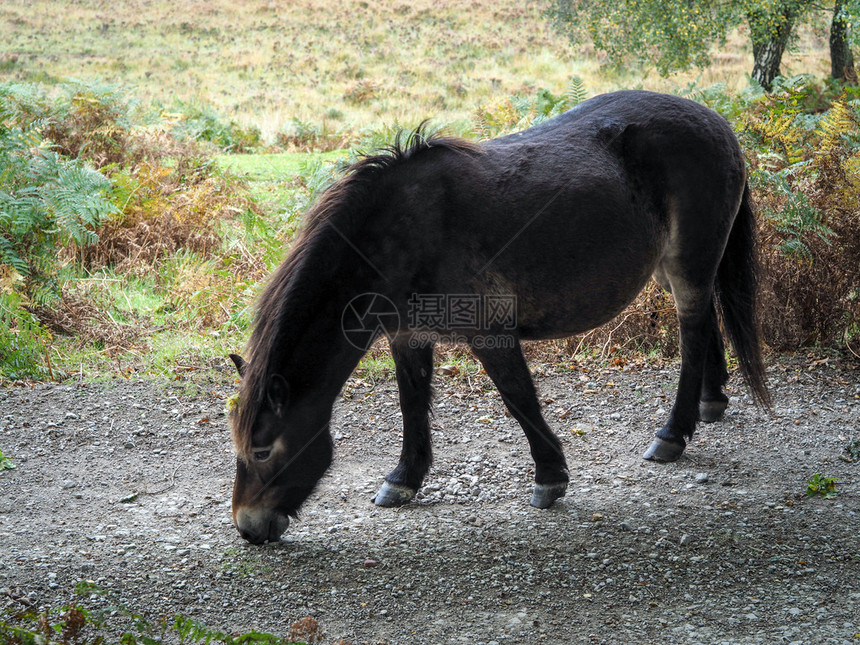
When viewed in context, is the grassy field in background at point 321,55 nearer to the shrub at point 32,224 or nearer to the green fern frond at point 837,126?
the shrub at point 32,224

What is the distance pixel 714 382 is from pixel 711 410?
0.65ft

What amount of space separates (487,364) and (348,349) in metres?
0.77

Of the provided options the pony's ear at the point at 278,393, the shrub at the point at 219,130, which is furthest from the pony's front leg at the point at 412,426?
the shrub at the point at 219,130

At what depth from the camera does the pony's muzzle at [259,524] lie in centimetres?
320

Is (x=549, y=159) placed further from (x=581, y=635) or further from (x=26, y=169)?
(x=26, y=169)

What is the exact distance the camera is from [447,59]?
81.8ft

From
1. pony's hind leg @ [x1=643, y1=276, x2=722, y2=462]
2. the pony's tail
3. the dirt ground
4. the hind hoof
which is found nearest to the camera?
the dirt ground

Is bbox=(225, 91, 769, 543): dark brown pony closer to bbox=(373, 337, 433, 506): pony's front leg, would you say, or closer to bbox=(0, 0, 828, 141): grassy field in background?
bbox=(373, 337, 433, 506): pony's front leg

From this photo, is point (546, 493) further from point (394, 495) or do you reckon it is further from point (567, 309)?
point (567, 309)

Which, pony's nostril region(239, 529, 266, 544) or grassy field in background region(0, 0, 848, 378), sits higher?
grassy field in background region(0, 0, 848, 378)

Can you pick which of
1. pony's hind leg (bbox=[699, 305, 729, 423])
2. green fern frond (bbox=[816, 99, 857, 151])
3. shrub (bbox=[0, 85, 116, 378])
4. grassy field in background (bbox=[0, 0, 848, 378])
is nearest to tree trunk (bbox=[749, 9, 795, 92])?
grassy field in background (bbox=[0, 0, 848, 378])

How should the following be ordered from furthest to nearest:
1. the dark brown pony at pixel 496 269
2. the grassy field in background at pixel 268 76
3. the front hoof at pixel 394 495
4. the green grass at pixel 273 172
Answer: the green grass at pixel 273 172 → the grassy field in background at pixel 268 76 → the front hoof at pixel 394 495 → the dark brown pony at pixel 496 269

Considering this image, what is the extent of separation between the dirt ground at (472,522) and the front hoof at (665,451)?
2.6 inches

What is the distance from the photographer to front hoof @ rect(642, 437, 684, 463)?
14.0ft
